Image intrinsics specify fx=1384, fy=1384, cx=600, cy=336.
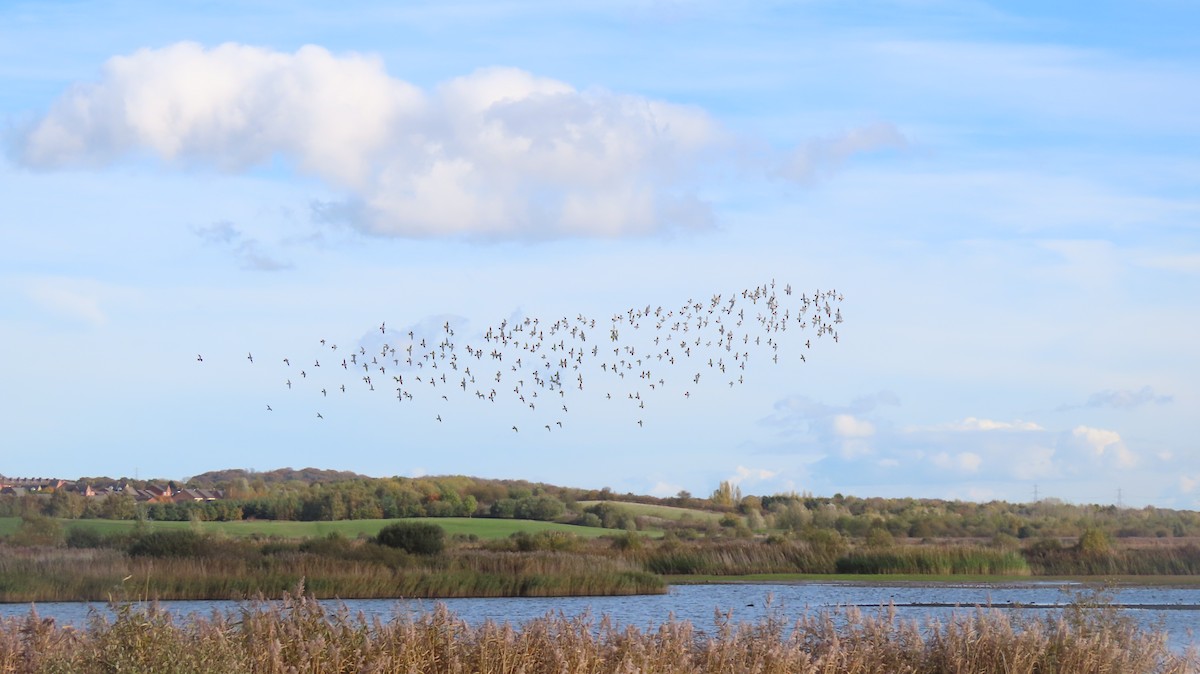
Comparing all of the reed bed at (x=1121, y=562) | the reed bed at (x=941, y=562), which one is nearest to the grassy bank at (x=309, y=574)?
the reed bed at (x=941, y=562)

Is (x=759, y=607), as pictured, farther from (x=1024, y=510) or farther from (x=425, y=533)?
(x=1024, y=510)

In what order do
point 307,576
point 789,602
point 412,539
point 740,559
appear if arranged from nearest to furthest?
point 789,602
point 307,576
point 412,539
point 740,559

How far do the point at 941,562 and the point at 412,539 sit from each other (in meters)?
22.2

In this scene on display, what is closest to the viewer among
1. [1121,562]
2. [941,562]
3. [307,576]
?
[307,576]

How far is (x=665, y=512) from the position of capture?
11075 cm

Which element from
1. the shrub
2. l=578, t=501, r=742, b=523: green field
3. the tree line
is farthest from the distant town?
the shrub

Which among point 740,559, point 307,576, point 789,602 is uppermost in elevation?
point 740,559

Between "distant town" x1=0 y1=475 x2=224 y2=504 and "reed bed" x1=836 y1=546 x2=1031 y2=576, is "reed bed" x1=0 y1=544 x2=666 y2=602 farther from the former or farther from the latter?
"distant town" x1=0 y1=475 x2=224 y2=504

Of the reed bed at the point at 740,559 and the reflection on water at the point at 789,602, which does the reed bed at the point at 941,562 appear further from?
the reflection on water at the point at 789,602

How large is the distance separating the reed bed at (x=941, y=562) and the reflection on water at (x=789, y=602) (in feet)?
16.7

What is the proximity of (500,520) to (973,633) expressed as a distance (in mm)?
85887

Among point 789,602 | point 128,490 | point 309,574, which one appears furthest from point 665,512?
point 789,602

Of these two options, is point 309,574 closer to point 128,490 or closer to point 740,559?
point 740,559

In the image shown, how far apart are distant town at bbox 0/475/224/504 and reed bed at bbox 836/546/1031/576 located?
205 feet
